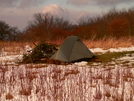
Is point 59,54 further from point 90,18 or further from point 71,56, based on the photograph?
point 90,18

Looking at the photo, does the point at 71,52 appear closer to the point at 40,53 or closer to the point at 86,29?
the point at 40,53

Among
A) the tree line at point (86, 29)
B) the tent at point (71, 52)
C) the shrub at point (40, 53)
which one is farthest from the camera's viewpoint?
the tree line at point (86, 29)

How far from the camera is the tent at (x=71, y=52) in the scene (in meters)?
6.86

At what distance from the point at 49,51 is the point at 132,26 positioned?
22.6m

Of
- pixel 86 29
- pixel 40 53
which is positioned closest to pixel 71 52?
pixel 40 53

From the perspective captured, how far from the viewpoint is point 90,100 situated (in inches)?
101

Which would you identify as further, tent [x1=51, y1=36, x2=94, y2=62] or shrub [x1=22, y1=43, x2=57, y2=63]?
shrub [x1=22, y1=43, x2=57, y2=63]

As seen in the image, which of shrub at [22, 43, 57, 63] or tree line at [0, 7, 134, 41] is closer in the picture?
shrub at [22, 43, 57, 63]

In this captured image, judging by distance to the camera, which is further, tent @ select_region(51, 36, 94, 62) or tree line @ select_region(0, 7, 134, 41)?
tree line @ select_region(0, 7, 134, 41)

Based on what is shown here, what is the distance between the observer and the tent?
6.86 m

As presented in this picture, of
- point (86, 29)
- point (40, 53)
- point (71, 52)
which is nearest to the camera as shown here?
point (71, 52)

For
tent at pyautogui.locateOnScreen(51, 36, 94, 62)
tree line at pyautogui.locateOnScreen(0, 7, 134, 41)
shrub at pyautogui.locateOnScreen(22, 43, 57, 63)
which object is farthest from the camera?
tree line at pyautogui.locateOnScreen(0, 7, 134, 41)

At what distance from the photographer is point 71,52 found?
7.05m

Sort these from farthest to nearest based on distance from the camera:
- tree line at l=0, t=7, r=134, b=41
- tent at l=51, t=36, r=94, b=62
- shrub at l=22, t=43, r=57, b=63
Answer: tree line at l=0, t=7, r=134, b=41 → shrub at l=22, t=43, r=57, b=63 → tent at l=51, t=36, r=94, b=62
